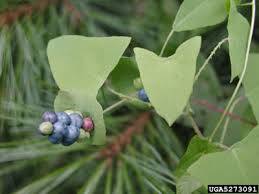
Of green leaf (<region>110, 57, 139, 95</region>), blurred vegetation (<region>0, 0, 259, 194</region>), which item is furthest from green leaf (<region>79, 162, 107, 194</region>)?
green leaf (<region>110, 57, 139, 95</region>)

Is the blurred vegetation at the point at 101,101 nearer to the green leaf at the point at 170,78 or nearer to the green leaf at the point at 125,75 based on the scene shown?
the green leaf at the point at 125,75

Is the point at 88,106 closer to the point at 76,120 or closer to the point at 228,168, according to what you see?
the point at 76,120

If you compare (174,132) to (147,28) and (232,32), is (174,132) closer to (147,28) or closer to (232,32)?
(147,28)

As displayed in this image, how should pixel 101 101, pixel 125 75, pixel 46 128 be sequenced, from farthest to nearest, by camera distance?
1. pixel 101 101
2. pixel 125 75
3. pixel 46 128

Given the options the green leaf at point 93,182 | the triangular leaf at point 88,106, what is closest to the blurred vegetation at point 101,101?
the green leaf at point 93,182

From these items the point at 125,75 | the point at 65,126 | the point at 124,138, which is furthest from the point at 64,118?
the point at 124,138

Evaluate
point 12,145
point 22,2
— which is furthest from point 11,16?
point 12,145
